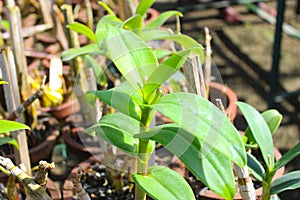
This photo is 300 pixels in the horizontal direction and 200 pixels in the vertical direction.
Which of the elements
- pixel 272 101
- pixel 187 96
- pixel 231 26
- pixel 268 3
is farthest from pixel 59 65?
pixel 268 3

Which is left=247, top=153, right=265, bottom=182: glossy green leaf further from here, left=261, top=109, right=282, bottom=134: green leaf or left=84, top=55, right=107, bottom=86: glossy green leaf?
left=84, top=55, right=107, bottom=86: glossy green leaf

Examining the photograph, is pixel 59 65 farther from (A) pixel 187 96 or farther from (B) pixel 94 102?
(A) pixel 187 96

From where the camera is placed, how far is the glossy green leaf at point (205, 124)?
0.52m

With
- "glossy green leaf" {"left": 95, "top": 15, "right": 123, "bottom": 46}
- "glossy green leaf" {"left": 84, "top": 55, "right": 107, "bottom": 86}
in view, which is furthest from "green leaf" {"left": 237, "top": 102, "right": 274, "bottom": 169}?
"glossy green leaf" {"left": 84, "top": 55, "right": 107, "bottom": 86}

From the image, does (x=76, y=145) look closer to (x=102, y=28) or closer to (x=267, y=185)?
(x=102, y=28)

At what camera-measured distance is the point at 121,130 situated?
67 cm

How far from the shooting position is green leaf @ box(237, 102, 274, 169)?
742mm

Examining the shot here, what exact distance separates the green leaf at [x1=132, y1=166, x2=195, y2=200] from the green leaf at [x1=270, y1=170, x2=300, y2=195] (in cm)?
18

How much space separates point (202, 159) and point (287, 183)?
0.22 meters

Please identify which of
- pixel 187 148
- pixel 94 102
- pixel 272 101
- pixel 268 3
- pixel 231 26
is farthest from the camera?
pixel 268 3

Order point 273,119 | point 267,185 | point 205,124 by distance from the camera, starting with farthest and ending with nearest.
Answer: point 273,119
point 267,185
point 205,124

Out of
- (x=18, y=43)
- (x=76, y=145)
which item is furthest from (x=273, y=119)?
(x=18, y=43)

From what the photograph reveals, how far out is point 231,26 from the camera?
2.88m

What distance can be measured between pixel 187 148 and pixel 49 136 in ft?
2.11
